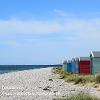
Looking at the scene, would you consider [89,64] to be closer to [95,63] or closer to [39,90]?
[95,63]

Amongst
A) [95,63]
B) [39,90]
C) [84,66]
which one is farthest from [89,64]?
[39,90]

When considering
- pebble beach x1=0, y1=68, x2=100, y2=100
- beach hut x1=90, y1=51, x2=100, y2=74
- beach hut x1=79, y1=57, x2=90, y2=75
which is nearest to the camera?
pebble beach x1=0, y1=68, x2=100, y2=100

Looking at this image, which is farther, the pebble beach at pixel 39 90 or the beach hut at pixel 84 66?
the beach hut at pixel 84 66

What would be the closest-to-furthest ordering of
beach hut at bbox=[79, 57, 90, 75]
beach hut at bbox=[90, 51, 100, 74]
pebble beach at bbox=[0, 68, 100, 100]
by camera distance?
pebble beach at bbox=[0, 68, 100, 100]
beach hut at bbox=[90, 51, 100, 74]
beach hut at bbox=[79, 57, 90, 75]

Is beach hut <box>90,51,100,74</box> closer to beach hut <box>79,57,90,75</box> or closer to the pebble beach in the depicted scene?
beach hut <box>79,57,90,75</box>

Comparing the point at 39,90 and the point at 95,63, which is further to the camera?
the point at 95,63

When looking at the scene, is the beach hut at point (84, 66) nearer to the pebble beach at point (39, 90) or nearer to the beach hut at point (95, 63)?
the beach hut at point (95, 63)

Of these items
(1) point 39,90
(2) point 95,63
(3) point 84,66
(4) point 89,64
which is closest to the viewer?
(1) point 39,90

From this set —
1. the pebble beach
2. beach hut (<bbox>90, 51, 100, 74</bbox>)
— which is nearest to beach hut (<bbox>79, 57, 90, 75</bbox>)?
beach hut (<bbox>90, 51, 100, 74</bbox>)

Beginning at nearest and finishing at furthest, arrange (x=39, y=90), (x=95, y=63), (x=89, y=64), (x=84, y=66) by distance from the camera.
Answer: (x=39, y=90) < (x=95, y=63) < (x=89, y=64) < (x=84, y=66)

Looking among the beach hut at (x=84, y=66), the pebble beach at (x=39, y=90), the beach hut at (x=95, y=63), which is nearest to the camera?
the pebble beach at (x=39, y=90)

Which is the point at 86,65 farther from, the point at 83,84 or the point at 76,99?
the point at 76,99

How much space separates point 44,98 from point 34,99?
0.71 meters

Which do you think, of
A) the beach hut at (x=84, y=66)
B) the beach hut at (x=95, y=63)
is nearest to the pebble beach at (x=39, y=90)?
the beach hut at (x=95, y=63)
